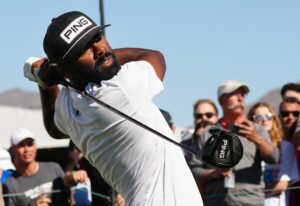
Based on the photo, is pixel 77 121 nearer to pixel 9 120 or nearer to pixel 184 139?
pixel 184 139

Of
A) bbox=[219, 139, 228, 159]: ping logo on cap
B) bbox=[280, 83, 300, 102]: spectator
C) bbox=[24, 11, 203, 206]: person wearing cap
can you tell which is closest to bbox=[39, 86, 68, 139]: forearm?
bbox=[24, 11, 203, 206]: person wearing cap

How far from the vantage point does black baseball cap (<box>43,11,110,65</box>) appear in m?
4.43

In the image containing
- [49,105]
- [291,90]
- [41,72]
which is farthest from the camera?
[291,90]

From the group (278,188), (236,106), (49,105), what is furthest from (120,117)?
(278,188)

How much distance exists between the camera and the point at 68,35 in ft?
14.6

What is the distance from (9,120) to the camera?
14.1m

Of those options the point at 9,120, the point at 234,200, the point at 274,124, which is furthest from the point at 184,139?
the point at 9,120

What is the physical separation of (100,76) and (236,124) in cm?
390

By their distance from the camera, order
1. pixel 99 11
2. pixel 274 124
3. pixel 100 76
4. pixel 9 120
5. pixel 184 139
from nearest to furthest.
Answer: pixel 100 76 → pixel 99 11 → pixel 274 124 → pixel 184 139 → pixel 9 120

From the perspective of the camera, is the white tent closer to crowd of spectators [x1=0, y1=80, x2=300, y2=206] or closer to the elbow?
crowd of spectators [x1=0, y1=80, x2=300, y2=206]

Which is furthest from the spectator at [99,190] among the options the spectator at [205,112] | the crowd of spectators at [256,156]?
the spectator at [205,112]

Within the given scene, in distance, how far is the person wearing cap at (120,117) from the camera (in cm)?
446

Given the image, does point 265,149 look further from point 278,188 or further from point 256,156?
point 278,188

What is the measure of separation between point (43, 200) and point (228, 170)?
2.01 meters
